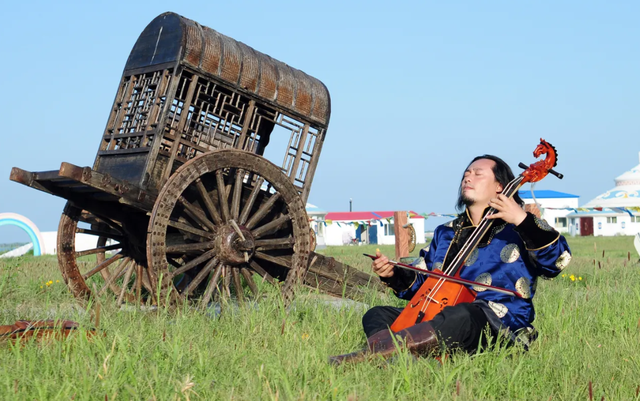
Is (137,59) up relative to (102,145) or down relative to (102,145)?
up

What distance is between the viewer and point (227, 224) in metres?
6.25

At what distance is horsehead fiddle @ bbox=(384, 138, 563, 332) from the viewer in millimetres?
3777

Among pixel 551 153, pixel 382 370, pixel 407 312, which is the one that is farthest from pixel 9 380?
pixel 551 153

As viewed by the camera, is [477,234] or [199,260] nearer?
[477,234]

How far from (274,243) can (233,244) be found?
0.48m

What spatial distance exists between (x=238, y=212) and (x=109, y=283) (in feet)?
5.43


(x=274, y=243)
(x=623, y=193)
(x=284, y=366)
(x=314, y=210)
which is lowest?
(x=284, y=366)

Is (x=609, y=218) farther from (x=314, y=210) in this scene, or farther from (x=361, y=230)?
(x=314, y=210)

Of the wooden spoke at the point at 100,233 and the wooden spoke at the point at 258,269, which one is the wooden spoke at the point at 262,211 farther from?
the wooden spoke at the point at 100,233

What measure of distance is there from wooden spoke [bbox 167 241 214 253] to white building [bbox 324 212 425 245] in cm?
3914

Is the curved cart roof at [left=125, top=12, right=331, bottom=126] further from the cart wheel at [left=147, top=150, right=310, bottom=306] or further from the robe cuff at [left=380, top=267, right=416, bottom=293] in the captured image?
the robe cuff at [left=380, top=267, right=416, bottom=293]

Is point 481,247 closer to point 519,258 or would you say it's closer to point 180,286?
point 519,258

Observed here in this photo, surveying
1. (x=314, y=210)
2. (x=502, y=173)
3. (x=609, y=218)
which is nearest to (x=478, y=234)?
(x=502, y=173)

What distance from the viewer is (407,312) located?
3.86 m
